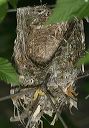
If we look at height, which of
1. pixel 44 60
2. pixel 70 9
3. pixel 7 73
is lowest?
pixel 44 60

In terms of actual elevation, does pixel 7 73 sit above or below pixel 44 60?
above

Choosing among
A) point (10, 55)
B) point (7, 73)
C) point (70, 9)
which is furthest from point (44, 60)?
point (70, 9)

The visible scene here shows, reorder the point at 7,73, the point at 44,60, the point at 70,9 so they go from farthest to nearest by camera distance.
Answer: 1. the point at 44,60
2. the point at 7,73
3. the point at 70,9

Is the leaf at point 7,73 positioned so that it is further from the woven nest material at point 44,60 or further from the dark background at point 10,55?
the dark background at point 10,55

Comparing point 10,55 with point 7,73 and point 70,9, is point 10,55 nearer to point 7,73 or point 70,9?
point 7,73

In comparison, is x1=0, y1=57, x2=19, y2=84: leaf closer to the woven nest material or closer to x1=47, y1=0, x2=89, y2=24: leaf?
the woven nest material

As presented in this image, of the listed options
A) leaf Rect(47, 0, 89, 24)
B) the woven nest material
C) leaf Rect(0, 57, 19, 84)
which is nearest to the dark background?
the woven nest material

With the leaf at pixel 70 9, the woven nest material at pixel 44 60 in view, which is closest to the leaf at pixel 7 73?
the woven nest material at pixel 44 60
